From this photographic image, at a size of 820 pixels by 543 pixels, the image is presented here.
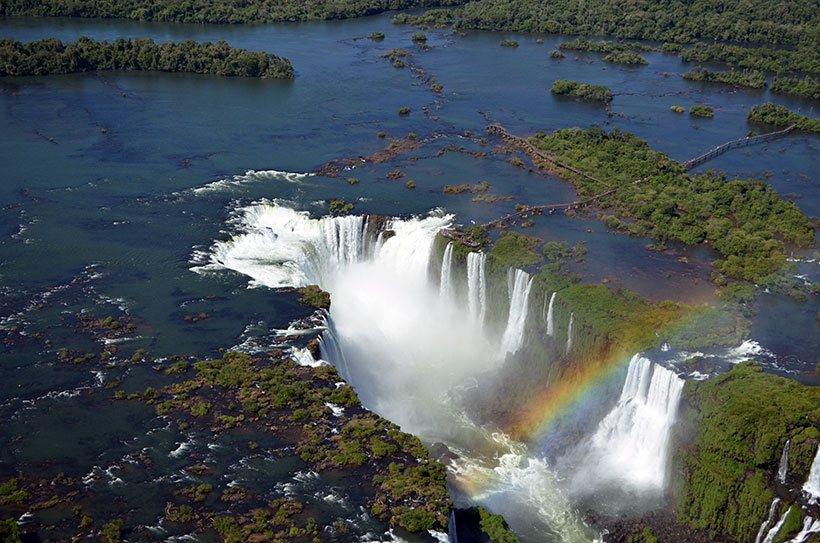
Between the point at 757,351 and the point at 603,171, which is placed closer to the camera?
the point at 757,351

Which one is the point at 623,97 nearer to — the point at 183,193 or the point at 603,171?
the point at 603,171

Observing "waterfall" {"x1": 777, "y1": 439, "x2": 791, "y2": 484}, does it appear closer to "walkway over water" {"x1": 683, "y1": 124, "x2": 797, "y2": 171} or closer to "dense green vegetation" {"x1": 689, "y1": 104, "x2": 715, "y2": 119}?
"walkway over water" {"x1": 683, "y1": 124, "x2": 797, "y2": 171}

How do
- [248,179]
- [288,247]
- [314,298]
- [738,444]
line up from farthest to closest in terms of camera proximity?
[248,179]
[288,247]
[314,298]
[738,444]

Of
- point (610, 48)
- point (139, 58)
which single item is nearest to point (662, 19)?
point (610, 48)

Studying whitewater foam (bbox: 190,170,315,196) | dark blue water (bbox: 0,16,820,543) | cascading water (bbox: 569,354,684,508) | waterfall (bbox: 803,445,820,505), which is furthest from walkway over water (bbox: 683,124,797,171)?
waterfall (bbox: 803,445,820,505)

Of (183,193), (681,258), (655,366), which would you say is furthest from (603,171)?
(183,193)

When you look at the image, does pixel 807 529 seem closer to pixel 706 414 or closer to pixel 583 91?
pixel 706 414
